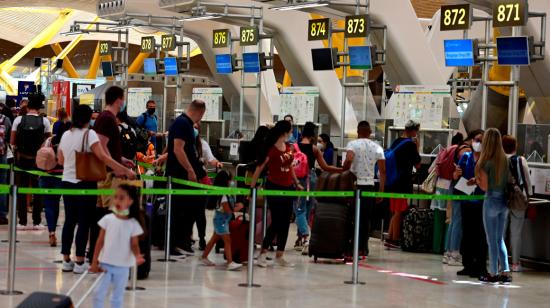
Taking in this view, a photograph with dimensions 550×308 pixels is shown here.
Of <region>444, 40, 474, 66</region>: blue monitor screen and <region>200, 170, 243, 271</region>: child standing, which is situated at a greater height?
<region>444, 40, 474, 66</region>: blue monitor screen

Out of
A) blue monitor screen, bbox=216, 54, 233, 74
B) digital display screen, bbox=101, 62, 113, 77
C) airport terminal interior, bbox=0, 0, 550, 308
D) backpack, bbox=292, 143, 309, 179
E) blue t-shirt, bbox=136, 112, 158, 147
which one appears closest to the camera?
airport terminal interior, bbox=0, 0, 550, 308

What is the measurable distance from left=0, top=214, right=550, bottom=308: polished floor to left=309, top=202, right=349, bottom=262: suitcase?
15cm

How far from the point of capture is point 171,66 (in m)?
24.6

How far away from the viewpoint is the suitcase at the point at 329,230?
11.6 m

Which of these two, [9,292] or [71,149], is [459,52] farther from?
[9,292]

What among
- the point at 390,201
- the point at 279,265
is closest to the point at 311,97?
the point at 390,201

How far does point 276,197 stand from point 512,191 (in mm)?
2342

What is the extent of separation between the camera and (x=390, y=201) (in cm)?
1379

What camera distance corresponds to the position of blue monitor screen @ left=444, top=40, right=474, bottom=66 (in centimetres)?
1527

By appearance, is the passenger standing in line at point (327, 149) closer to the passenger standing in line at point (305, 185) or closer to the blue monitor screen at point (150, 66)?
the passenger standing in line at point (305, 185)

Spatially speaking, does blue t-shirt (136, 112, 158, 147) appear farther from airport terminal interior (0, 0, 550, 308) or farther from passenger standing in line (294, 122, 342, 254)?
passenger standing in line (294, 122, 342, 254)

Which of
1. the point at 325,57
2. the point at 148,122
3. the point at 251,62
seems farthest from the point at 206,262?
the point at 148,122

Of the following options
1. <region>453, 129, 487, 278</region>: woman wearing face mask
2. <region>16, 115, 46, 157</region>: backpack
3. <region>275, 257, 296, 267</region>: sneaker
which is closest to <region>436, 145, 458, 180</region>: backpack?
<region>453, 129, 487, 278</region>: woman wearing face mask

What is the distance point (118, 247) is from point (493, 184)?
4.69 meters
